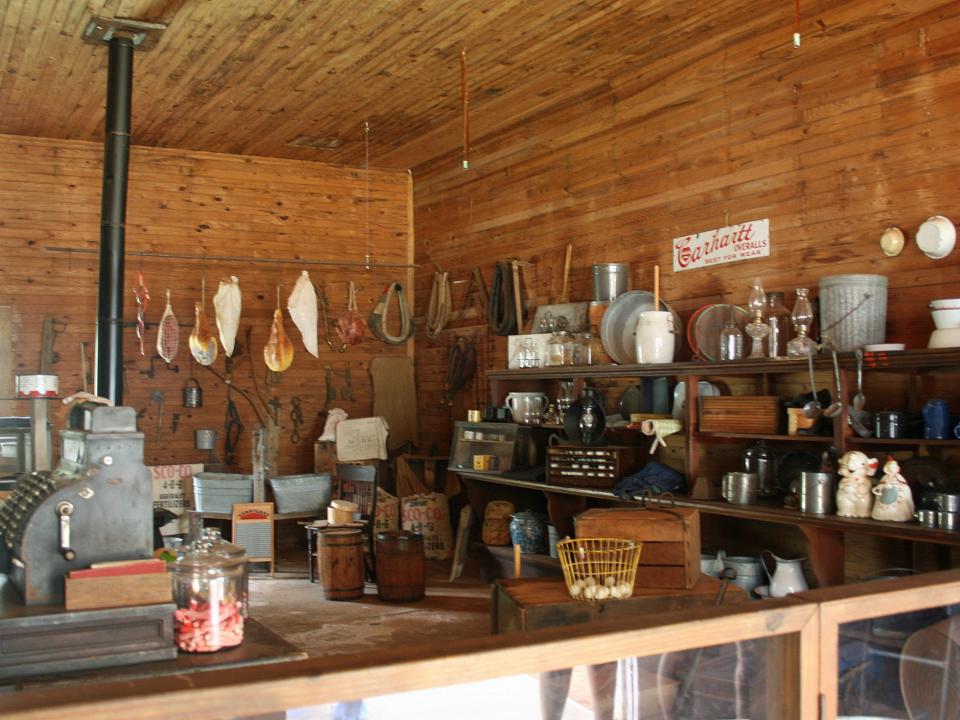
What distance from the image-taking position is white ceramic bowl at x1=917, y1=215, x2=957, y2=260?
4.39 m

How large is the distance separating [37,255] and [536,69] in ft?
14.2

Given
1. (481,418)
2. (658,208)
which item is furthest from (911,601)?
(481,418)

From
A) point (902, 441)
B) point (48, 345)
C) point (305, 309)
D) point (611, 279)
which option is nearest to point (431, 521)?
point (305, 309)

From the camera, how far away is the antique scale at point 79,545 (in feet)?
7.52

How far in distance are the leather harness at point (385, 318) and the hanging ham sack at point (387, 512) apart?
1.44 metres

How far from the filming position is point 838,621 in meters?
1.64

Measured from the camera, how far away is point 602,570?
12.6ft

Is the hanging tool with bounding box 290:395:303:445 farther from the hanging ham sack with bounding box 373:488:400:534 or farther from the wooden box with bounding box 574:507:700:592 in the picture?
the wooden box with bounding box 574:507:700:592

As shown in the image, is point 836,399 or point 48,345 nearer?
point 836,399

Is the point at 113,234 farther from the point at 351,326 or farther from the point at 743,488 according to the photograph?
the point at 743,488

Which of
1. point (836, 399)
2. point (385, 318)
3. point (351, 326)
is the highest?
point (385, 318)

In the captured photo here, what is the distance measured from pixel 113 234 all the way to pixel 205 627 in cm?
391

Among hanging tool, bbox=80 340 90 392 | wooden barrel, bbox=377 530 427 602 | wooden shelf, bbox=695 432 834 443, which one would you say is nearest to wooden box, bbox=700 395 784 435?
wooden shelf, bbox=695 432 834 443

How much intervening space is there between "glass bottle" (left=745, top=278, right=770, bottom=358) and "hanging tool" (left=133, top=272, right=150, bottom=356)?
15.7ft
